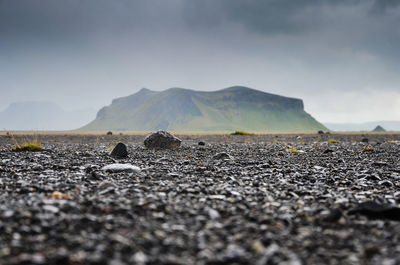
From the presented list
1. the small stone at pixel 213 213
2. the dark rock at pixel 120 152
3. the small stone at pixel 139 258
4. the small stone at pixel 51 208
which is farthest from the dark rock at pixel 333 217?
the dark rock at pixel 120 152

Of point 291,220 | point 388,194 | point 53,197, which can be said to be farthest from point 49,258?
point 388,194

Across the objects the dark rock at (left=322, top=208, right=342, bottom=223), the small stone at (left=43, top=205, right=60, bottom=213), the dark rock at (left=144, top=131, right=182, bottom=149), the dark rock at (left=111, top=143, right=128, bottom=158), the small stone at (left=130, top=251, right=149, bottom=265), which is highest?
the dark rock at (left=144, top=131, right=182, bottom=149)

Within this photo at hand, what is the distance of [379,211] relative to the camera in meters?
5.13

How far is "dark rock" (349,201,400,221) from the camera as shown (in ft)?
16.6

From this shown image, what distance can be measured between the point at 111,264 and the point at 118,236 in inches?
27.4

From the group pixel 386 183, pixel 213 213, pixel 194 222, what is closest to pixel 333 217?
pixel 213 213

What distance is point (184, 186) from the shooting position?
7.26 m

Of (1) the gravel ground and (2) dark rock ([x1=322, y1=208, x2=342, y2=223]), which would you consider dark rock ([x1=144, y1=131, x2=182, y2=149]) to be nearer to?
(1) the gravel ground

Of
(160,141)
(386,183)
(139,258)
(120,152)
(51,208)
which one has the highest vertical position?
(160,141)

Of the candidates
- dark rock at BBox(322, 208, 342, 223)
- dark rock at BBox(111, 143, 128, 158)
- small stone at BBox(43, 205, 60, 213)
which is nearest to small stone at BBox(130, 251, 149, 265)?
small stone at BBox(43, 205, 60, 213)

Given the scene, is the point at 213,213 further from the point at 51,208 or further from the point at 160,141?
the point at 160,141

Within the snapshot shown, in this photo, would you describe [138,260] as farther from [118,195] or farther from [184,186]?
[184,186]

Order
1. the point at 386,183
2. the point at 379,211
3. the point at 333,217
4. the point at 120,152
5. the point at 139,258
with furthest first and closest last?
the point at 120,152, the point at 386,183, the point at 379,211, the point at 333,217, the point at 139,258

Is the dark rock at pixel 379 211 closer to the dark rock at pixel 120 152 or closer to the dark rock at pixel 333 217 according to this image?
the dark rock at pixel 333 217
